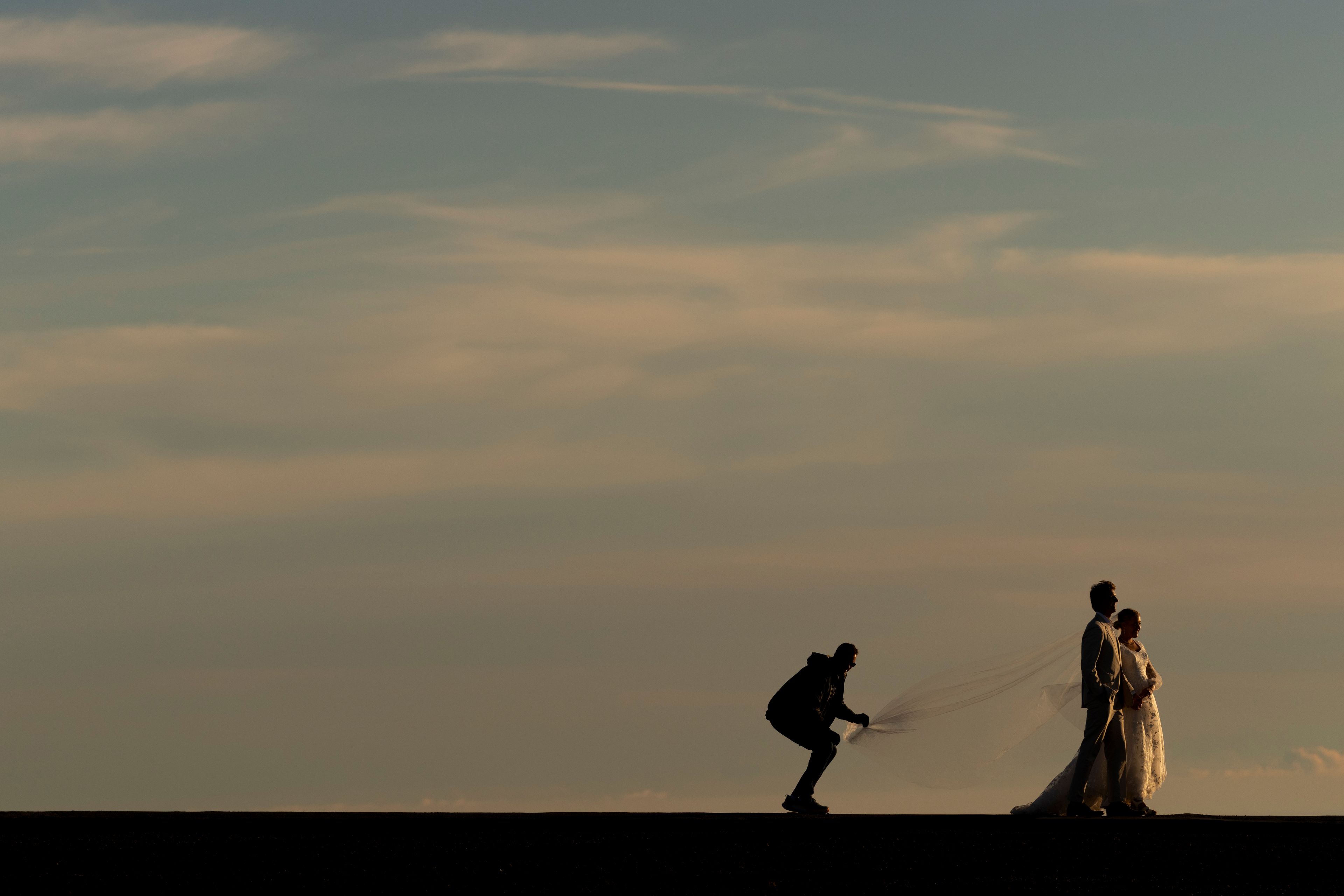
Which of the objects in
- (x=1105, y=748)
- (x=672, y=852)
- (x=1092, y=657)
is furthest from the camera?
(x=1105, y=748)

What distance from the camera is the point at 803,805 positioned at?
62.2ft

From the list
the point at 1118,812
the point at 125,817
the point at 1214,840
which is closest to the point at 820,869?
the point at 1214,840

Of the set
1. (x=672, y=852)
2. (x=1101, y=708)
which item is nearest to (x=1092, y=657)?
(x=1101, y=708)

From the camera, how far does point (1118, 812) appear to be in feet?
61.1

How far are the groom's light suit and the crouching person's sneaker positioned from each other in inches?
104

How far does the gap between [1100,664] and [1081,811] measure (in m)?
1.57

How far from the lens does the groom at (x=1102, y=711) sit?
18406 mm

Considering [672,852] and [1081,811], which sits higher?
[1081,811]

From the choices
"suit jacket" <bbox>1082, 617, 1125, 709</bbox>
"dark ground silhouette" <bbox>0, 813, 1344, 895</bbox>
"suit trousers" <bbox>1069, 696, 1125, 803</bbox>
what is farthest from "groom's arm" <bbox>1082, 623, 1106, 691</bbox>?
"dark ground silhouette" <bbox>0, 813, 1344, 895</bbox>

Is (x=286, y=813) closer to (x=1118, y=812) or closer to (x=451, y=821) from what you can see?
(x=451, y=821)

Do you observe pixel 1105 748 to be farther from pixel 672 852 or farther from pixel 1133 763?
pixel 672 852

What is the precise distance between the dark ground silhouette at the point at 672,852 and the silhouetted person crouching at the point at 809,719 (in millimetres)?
1233

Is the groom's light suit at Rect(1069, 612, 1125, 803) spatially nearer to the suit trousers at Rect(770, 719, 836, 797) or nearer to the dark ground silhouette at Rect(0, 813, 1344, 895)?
the dark ground silhouette at Rect(0, 813, 1344, 895)

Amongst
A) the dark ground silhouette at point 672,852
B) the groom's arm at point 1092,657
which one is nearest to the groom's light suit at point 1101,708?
the groom's arm at point 1092,657
